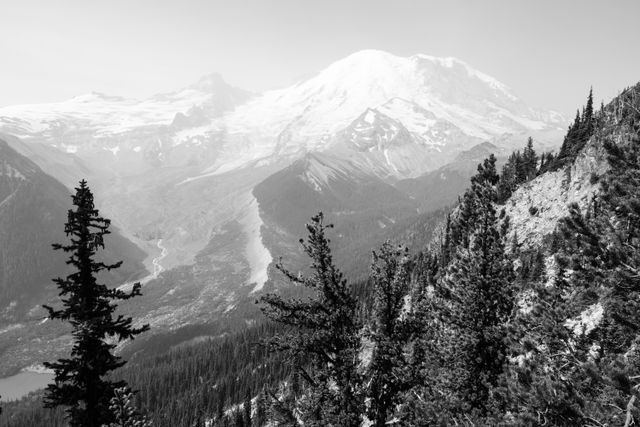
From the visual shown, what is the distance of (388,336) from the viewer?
60.7 feet

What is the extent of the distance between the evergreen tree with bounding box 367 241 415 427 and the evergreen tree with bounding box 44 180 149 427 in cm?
1013

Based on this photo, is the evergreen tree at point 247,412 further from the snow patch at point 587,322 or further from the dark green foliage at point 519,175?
the snow patch at point 587,322

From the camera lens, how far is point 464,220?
81.5 feet

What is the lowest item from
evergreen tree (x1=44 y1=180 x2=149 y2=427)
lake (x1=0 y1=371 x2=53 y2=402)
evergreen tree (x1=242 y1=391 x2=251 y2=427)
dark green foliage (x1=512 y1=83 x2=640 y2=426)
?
lake (x1=0 y1=371 x2=53 y2=402)

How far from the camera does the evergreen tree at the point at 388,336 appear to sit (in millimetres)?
17703

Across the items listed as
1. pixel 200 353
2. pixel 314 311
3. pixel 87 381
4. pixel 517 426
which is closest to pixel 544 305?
pixel 517 426

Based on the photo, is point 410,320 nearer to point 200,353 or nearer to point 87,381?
point 87,381

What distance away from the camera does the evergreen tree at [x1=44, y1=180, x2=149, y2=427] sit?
57.2 ft

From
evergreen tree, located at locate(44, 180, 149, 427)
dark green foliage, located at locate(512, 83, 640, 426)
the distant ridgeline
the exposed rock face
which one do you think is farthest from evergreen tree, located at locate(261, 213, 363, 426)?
the exposed rock face

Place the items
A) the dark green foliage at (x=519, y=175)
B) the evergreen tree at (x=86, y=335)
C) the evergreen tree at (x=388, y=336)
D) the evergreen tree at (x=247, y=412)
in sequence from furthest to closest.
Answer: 1. the evergreen tree at (x=247, y=412)
2. the dark green foliage at (x=519, y=175)
3. the evergreen tree at (x=388, y=336)
4. the evergreen tree at (x=86, y=335)

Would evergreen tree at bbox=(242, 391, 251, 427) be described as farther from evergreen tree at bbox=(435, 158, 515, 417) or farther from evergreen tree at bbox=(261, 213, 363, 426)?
evergreen tree at bbox=(261, 213, 363, 426)

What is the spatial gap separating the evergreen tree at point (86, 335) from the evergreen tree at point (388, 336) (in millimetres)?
10126

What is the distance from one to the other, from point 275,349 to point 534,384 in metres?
9.42

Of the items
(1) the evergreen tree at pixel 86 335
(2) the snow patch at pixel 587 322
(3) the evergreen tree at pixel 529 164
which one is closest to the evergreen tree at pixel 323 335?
(1) the evergreen tree at pixel 86 335
